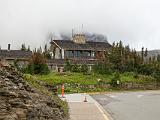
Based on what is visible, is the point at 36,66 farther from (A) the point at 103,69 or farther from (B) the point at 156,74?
(B) the point at 156,74

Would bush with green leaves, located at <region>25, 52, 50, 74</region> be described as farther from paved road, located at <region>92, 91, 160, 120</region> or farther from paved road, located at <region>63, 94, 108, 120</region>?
paved road, located at <region>63, 94, 108, 120</region>

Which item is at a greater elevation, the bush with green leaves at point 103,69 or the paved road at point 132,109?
the bush with green leaves at point 103,69

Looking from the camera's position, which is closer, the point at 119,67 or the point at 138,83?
the point at 138,83

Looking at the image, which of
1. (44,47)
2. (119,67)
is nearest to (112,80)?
(119,67)

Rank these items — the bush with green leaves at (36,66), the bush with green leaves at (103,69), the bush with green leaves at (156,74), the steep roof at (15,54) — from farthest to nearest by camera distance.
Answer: the steep roof at (15,54)
the bush with green leaves at (103,69)
the bush with green leaves at (156,74)
the bush with green leaves at (36,66)

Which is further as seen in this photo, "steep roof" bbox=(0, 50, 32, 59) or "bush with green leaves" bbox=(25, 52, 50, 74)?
"steep roof" bbox=(0, 50, 32, 59)

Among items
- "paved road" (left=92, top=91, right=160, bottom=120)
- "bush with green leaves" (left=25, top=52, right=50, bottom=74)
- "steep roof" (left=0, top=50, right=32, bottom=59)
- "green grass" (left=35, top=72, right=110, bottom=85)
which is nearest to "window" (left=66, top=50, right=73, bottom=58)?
"steep roof" (left=0, top=50, right=32, bottom=59)

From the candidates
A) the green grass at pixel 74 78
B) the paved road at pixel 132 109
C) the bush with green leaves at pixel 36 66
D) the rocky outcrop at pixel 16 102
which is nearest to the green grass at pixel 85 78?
the green grass at pixel 74 78

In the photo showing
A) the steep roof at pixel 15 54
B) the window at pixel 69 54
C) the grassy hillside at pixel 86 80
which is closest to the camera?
the grassy hillside at pixel 86 80

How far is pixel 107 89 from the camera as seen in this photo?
60.6 meters

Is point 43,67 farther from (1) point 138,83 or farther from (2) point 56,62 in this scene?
(2) point 56,62

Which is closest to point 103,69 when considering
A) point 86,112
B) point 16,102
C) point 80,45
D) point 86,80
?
point 86,80

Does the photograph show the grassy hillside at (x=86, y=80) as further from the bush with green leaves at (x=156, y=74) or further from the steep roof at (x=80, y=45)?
the steep roof at (x=80, y=45)

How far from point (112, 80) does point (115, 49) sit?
1770cm
